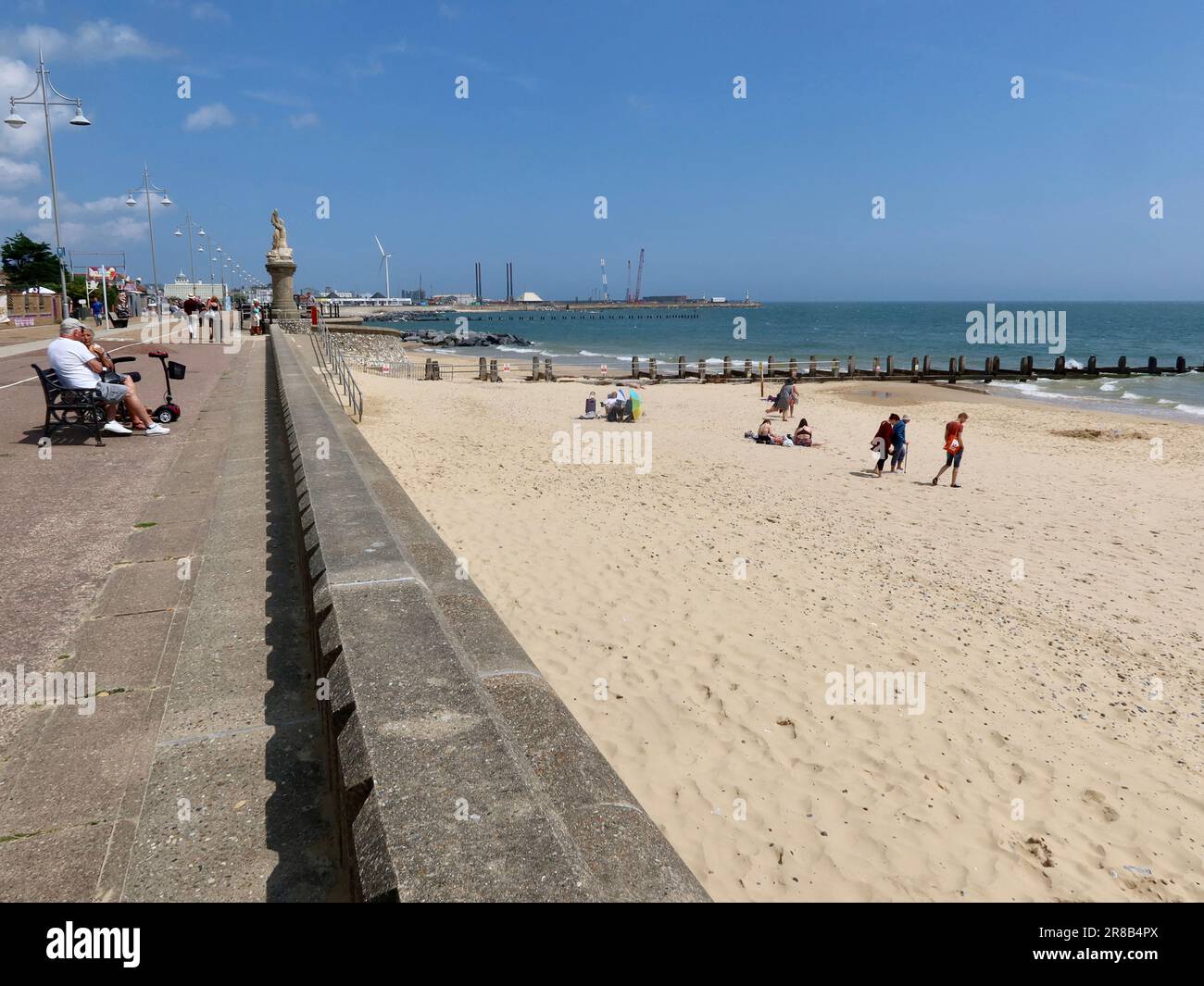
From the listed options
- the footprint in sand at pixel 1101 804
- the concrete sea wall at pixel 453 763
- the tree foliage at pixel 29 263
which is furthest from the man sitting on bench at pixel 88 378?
the tree foliage at pixel 29 263

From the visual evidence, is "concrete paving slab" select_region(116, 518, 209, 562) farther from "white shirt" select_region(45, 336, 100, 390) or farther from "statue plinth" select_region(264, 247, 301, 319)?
"statue plinth" select_region(264, 247, 301, 319)

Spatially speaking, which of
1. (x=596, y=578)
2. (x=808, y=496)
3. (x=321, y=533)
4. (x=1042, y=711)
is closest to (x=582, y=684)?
(x=596, y=578)

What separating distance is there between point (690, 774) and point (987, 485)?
479 inches

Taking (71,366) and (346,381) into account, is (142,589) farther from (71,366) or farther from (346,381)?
(346,381)

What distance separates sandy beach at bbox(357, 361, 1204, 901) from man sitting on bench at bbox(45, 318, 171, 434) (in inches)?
146

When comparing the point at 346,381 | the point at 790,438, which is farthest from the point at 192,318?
the point at 790,438

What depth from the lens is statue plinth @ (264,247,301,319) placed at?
34156 millimetres

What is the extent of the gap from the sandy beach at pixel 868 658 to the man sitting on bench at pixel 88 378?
3.71 metres

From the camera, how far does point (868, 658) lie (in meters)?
6.77

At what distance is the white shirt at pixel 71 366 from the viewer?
28.4 ft

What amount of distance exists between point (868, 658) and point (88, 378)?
885 cm

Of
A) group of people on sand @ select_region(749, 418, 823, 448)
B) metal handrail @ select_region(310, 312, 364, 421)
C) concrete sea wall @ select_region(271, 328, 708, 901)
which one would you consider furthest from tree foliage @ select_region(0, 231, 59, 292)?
concrete sea wall @ select_region(271, 328, 708, 901)

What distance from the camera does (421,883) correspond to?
65.0 inches

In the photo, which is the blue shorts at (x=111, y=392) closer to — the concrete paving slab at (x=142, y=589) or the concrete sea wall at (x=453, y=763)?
the concrete paving slab at (x=142, y=589)
